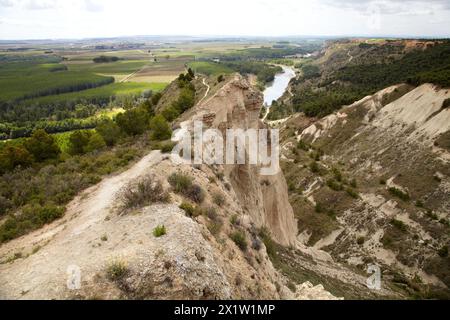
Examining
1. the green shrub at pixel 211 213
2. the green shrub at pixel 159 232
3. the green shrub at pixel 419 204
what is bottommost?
the green shrub at pixel 419 204

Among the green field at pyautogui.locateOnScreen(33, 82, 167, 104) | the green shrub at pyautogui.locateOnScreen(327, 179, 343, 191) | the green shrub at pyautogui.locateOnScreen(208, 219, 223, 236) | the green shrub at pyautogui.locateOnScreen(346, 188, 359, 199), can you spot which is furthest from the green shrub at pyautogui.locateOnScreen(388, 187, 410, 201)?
the green field at pyautogui.locateOnScreen(33, 82, 167, 104)

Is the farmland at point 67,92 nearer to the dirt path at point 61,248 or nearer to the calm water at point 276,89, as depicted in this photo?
the calm water at point 276,89

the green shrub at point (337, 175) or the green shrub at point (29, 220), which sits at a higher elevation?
the green shrub at point (29, 220)

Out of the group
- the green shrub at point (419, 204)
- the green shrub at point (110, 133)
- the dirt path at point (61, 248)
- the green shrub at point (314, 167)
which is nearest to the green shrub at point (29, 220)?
the dirt path at point (61, 248)

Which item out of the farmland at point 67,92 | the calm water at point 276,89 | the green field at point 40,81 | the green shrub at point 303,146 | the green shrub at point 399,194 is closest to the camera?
the green shrub at point 399,194

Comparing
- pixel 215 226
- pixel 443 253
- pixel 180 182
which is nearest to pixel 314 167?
pixel 443 253

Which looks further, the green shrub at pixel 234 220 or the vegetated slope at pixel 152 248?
the green shrub at pixel 234 220

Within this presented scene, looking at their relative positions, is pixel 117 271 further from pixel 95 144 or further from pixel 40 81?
→ pixel 40 81

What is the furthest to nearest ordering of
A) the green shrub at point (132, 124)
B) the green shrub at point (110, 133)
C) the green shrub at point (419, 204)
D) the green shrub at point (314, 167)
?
the green shrub at point (314, 167) → the green shrub at point (419, 204) → the green shrub at point (132, 124) → the green shrub at point (110, 133)
